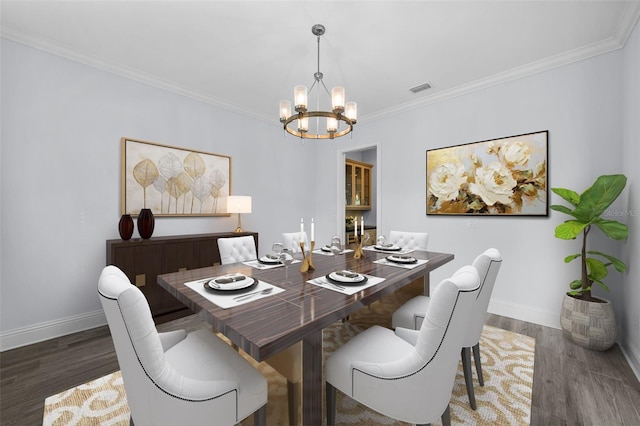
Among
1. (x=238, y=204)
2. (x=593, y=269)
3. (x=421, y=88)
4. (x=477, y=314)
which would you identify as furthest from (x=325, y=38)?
(x=593, y=269)

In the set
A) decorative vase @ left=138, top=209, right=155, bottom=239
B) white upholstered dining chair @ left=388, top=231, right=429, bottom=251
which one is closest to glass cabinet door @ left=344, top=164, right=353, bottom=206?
white upholstered dining chair @ left=388, top=231, right=429, bottom=251

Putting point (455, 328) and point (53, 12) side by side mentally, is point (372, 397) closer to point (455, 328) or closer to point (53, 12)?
point (455, 328)

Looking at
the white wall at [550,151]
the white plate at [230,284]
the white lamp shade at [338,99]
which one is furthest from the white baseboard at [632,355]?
the white lamp shade at [338,99]

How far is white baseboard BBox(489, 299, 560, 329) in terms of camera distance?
8.88ft

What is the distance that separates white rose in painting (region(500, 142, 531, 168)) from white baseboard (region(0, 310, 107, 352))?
4.80m

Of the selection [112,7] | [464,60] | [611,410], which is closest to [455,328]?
[611,410]

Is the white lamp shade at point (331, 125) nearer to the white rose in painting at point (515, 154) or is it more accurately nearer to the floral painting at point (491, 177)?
the floral painting at point (491, 177)

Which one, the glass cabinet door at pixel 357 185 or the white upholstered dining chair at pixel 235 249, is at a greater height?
the glass cabinet door at pixel 357 185

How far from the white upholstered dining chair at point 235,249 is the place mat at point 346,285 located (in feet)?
3.73

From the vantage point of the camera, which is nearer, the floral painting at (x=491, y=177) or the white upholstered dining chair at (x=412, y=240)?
the floral painting at (x=491, y=177)

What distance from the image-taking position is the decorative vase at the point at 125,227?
271cm

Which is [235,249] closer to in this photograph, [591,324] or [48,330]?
[48,330]

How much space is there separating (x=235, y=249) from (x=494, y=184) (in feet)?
9.96

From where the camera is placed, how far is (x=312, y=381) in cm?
111
